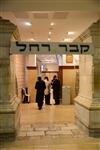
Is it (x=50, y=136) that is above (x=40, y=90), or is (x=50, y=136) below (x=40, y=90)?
below

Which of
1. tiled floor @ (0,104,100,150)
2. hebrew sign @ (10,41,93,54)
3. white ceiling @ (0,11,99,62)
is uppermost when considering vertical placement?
white ceiling @ (0,11,99,62)

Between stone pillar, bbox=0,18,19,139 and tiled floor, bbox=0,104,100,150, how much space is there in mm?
344

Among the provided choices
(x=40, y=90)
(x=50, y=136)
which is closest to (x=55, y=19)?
(x=50, y=136)

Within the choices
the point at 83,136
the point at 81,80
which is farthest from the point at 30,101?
the point at 83,136

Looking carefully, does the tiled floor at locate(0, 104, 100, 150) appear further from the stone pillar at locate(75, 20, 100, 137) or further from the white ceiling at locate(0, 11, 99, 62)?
the white ceiling at locate(0, 11, 99, 62)

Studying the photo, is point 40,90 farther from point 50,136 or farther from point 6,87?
point 6,87

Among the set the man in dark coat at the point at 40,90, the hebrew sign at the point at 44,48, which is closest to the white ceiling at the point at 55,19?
the hebrew sign at the point at 44,48

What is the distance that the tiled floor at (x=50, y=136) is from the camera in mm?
6797

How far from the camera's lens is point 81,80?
365 inches

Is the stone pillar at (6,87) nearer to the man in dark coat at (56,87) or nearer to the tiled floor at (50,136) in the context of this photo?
the tiled floor at (50,136)

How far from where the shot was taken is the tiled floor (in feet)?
22.3

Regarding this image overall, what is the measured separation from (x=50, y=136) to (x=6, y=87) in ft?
5.67

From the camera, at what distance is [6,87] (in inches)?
293

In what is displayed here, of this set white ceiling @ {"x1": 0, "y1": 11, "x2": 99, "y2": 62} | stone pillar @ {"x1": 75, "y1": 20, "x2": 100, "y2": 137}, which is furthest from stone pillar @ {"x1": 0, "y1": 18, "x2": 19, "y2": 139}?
stone pillar @ {"x1": 75, "y1": 20, "x2": 100, "y2": 137}
